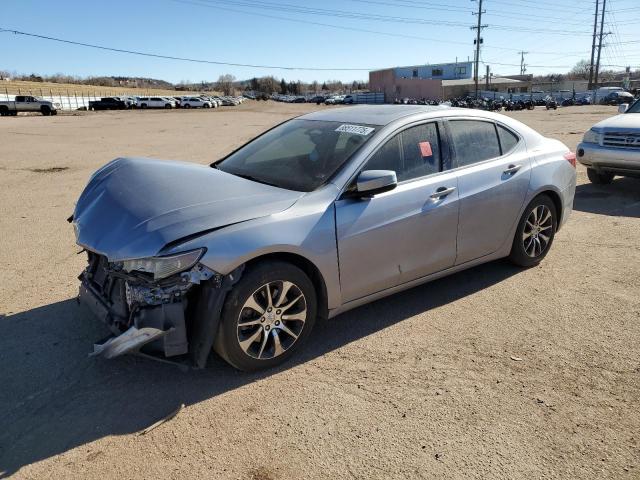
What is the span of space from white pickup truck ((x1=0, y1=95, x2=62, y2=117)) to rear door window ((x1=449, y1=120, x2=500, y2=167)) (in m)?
48.3

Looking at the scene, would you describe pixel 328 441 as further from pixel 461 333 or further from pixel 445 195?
pixel 445 195

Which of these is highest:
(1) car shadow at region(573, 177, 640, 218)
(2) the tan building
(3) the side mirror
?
(2) the tan building

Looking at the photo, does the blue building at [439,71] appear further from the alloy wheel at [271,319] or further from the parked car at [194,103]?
the alloy wheel at [271,319]

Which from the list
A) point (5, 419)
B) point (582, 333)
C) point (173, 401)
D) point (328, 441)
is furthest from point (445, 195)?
point (5, 419)

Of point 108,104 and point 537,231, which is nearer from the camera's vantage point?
point 537,231

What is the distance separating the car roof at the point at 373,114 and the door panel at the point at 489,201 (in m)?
0.67

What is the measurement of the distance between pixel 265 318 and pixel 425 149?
1.96m

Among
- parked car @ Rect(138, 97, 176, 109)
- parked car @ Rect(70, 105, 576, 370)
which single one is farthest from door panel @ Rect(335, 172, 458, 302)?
parked car @ Rect(138, 97, 176, 109)

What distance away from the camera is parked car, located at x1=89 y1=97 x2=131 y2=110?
192 feet

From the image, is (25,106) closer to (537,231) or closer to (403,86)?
(537,231)

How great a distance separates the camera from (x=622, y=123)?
849 cm

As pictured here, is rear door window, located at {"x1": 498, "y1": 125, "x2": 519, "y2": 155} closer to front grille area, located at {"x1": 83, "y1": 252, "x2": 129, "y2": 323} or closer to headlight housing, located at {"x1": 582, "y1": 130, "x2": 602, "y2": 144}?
front grille area, located at {"x1": 83, "y1": 252, "x2": 129, "y2": 323}

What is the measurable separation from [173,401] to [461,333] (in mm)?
2181

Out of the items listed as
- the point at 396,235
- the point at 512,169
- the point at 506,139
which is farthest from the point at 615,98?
the point at 396,235
